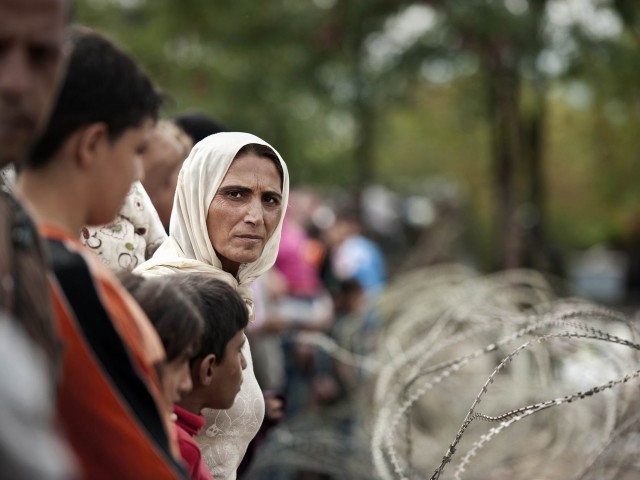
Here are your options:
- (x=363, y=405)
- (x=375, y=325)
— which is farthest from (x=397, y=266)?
(x=363, y=405)

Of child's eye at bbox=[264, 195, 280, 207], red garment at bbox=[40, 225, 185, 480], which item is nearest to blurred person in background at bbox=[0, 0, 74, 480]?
red garment at bbox=[40, 225, 185, 480]

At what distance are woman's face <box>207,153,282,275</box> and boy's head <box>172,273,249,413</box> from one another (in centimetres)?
66

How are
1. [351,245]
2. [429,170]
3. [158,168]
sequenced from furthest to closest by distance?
[429,170]
[351,245]
[158,168]

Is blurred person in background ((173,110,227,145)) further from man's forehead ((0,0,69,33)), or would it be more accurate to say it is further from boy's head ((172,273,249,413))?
man's forehead ((0,0,69,33))

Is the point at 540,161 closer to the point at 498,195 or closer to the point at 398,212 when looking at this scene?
the point at 498,195

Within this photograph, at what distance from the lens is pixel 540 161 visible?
13.8 meters

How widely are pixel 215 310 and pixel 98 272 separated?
0.82 m

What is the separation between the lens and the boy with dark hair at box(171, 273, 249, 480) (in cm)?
298

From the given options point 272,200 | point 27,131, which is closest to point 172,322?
point 27,131

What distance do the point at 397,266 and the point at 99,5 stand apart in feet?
19.6

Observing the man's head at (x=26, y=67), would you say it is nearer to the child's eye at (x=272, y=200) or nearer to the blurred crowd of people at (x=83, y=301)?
the blurred crowd of people at (x=83, y=301)

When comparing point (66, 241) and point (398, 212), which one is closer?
point (66, 241)

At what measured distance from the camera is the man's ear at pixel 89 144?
2223 mm

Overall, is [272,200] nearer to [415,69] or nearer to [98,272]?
[98,272]
